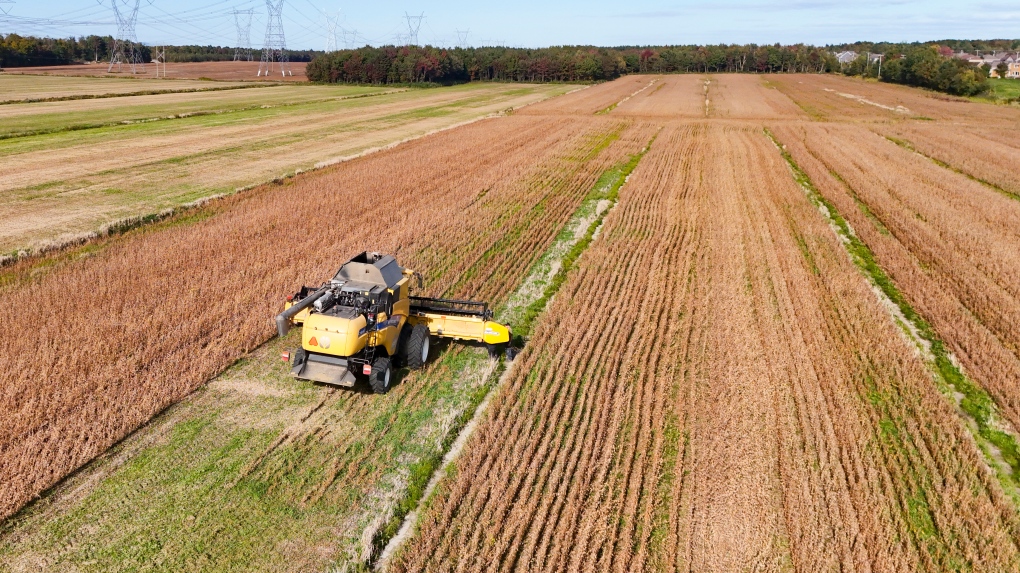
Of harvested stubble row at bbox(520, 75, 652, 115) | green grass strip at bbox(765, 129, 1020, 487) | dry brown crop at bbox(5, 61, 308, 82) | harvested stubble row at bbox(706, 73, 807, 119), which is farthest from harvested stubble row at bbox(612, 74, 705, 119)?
dry brown crop at bbox(5, 61, 308, 82)

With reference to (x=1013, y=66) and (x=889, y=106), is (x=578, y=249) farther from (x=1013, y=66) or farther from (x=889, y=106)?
(x=1013, y=66)

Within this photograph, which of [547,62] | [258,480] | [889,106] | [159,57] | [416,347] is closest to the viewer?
[258,480]

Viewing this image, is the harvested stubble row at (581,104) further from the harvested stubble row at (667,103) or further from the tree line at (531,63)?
the tree line at (531,63)

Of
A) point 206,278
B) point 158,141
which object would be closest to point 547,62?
point 158,141

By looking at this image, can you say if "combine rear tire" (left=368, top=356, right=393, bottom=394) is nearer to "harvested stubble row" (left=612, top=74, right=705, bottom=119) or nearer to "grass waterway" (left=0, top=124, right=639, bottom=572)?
"grass waterway" (left=0, top=124, right=639, bottom=572)

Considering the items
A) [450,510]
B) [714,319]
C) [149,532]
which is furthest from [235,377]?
[714,319]

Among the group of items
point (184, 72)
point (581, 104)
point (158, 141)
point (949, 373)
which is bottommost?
point (949, 373)

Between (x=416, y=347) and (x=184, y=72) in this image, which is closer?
(x=416, y=347)
